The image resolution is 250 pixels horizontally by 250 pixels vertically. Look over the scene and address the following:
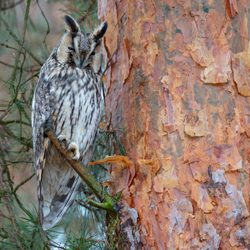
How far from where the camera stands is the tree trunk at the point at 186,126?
1018mm

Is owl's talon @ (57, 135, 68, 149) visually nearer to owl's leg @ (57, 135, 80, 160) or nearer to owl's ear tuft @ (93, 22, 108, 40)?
owl's leg @ (57, 135, 80, 160)

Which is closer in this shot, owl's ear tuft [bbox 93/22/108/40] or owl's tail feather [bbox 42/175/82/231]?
owl's ear tuft [bbox 93/22/108/40]

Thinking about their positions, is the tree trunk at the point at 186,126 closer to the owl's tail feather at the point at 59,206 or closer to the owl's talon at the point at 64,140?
the owl's talon at the point at 64,140

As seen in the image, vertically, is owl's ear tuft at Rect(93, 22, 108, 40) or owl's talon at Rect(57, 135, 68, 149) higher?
owl's ear tuft at Rect(93, 22, 108, 40)

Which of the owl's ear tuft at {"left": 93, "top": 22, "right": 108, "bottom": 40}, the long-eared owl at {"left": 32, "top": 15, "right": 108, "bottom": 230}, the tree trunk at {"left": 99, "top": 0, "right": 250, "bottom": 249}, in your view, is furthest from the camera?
the long-eared owl at {"left": 32, "top": 15, "right": 108, "bottom": 230}

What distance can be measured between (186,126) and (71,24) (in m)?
0.83

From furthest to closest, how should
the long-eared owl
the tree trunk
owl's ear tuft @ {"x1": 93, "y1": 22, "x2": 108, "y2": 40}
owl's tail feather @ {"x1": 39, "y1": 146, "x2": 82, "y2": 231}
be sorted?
owl's tail feather @ {"x1": 39, "y1": 146, "x2": 82, "y2": 231}, the long-eared owl, owl's ear tuft @ {"x1": 93, "y1": 22, "x2": 108, "y2": 40}, the tree trunk

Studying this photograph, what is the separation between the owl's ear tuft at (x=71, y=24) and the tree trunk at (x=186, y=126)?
37 centimetres

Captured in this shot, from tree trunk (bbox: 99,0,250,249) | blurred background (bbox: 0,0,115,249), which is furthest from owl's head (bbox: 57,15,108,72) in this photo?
tree trunk (bbox: 99,0,250,249)

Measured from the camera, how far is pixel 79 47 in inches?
60.6

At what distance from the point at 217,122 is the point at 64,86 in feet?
2.61

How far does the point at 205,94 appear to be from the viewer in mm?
1110

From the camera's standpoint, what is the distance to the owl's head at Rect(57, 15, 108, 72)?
154 centimetres

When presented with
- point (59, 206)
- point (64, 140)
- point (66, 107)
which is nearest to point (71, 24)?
point (66, 107)
